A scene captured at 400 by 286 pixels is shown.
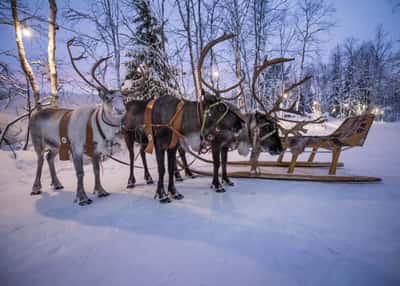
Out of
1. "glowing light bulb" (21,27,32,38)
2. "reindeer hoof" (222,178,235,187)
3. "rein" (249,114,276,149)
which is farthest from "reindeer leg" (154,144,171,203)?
"glowing light bulb" (21,27,32,38)

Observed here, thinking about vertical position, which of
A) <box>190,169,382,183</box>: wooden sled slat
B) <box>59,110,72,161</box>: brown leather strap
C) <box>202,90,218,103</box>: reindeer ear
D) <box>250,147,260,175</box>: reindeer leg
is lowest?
<box>190,169,382,183</box>: wooden sled slat

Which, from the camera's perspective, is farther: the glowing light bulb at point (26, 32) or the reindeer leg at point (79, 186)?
the glowing light bulb at point (26, 32)

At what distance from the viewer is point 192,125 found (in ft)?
9.80

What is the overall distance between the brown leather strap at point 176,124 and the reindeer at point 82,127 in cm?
70

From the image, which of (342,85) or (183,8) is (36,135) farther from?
A: (342,85)

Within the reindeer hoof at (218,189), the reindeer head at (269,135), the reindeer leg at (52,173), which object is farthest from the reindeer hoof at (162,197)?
the reindeer leg at (52,173)

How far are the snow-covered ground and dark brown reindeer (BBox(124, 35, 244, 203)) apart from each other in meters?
0.61

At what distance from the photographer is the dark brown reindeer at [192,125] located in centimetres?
291

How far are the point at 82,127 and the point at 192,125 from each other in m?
1.61

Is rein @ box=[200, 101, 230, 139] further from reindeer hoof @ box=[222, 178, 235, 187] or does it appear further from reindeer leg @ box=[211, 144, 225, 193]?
reindeer hoof @ box=[222, 178, 235, 187]

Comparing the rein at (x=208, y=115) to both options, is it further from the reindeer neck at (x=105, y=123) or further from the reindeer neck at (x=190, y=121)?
the reindeer neck at (x=105, y=123)

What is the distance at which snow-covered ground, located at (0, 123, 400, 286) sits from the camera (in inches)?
58.2

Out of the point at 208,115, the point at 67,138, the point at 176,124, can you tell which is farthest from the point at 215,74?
the point at 67,138

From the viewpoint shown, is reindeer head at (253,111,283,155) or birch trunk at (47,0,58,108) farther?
birch trunk at (47,0,58,108)
